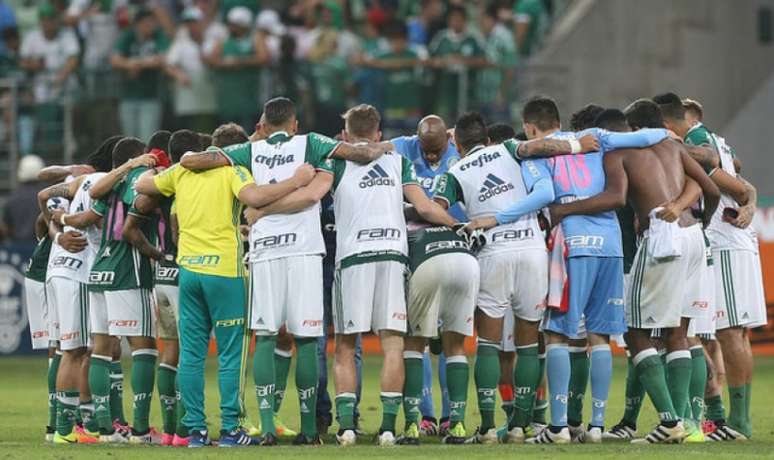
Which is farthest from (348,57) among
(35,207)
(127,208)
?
(127,208)

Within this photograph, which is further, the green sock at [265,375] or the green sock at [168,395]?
the green sock at [168,395]

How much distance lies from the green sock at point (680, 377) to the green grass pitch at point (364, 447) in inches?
17.7

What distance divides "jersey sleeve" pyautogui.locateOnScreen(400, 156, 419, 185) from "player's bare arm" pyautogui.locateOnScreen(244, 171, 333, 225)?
608 mm

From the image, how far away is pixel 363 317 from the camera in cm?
1304

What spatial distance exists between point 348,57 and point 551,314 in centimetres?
1175

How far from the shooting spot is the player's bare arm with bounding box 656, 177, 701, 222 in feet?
43.2

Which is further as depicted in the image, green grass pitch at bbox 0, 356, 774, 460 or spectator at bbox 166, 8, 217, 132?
spectator at bbox 166, 8, 217, 132

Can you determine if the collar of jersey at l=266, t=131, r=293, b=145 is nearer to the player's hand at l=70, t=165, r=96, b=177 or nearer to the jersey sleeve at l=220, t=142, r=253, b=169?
the jersey sleeve at l=220, t=142, r=253, b=169

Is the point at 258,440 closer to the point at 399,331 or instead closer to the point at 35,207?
the point at 399,331

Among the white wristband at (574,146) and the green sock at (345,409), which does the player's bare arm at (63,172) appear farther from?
the white wristband at (574,146)

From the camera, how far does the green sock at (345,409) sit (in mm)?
13000

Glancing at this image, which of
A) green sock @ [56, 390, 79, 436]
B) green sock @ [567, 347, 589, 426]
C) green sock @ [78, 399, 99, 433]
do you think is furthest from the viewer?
green sock @ [78, 399, 99, 433]

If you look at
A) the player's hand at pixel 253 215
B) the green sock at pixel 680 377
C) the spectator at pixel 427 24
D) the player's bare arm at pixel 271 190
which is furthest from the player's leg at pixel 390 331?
the spectator at pixel 427 24

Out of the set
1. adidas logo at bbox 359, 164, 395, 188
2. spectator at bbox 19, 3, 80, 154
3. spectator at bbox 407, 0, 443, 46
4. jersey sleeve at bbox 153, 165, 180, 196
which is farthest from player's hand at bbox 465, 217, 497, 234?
spectator at bbox 19, 3, 80, 154
